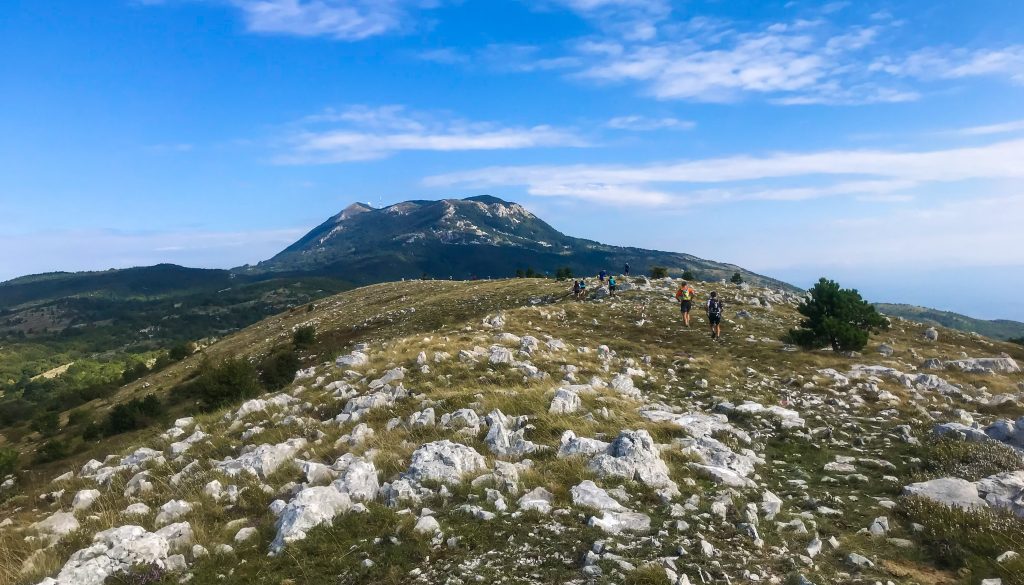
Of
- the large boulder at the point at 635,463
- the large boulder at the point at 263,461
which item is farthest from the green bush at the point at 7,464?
the large boulder at the point at 635,463

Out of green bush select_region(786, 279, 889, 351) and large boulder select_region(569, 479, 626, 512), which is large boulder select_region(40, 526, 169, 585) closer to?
large boulder select_region(569, 479, 626, 512)

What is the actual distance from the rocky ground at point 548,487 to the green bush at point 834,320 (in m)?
5.70

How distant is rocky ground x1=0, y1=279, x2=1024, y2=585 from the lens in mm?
6281

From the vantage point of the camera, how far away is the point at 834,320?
23516 millimetres

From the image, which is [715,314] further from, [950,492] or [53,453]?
[53,453]

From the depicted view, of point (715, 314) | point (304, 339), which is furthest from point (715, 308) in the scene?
point (304, 339)

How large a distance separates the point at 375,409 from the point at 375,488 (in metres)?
4.76

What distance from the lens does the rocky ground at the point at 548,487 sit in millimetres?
6281

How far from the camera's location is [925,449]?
10469 millimetres

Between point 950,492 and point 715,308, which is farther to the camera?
point 715,308

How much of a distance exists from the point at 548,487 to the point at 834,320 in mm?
21432

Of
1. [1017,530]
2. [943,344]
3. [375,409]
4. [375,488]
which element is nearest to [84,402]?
[375,409]

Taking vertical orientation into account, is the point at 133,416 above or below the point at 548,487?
below

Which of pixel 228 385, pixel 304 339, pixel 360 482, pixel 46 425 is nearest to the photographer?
pixel 360 482
